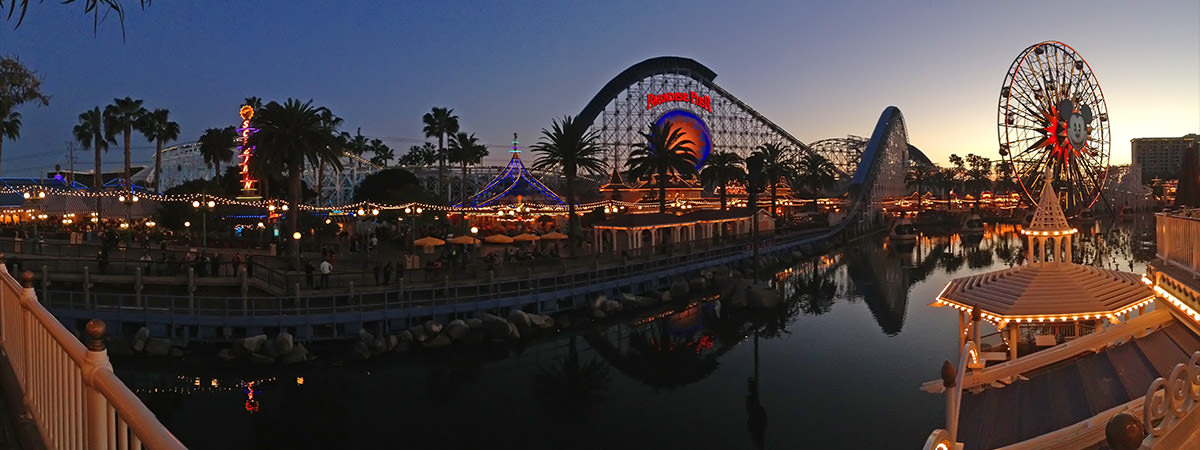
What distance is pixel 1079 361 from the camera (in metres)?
11.7

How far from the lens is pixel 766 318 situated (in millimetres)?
38750

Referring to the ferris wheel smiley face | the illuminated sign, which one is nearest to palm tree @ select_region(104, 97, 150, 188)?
the illuminated sign

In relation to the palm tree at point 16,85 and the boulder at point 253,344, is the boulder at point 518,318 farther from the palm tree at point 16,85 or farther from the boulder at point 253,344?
the palm tree at point 16,85

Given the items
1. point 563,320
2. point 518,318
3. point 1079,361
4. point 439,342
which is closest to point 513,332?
point 518,318

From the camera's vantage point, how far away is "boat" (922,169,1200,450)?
496cm

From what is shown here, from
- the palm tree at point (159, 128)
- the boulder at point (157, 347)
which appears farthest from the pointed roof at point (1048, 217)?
the palm tree at point (159, 128)

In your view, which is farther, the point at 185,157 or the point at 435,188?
the point at 185,157

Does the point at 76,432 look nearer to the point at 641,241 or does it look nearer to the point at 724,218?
the point at 641,241

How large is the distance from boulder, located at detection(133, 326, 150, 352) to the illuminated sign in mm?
72810

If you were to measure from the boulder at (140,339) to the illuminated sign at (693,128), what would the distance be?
2867 inches

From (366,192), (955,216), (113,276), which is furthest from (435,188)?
(955,216)

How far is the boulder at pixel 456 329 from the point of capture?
30078 mm

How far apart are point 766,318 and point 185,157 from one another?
117m

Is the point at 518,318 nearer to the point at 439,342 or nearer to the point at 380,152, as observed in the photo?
the point at 439,342
